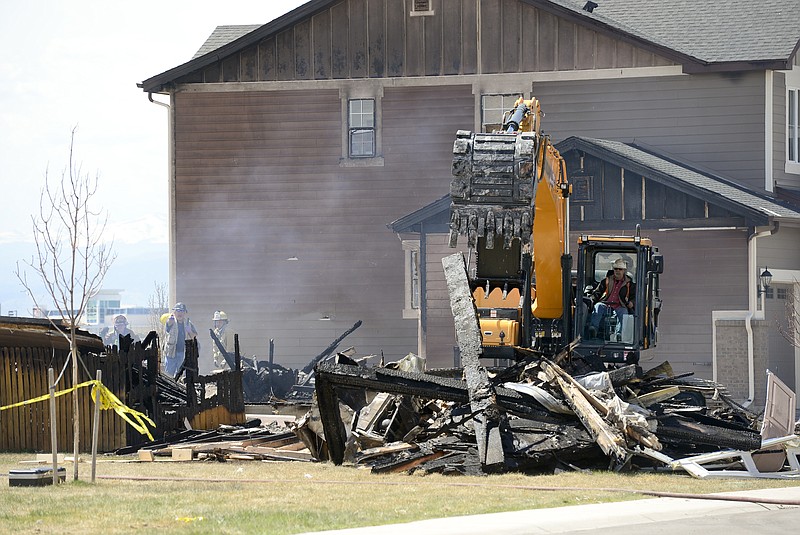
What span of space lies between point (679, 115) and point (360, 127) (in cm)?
791

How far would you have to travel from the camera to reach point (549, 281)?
62.2ft

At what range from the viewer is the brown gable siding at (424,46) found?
105 feet

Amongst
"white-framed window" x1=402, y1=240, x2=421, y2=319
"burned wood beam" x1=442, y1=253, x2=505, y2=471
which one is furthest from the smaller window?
"burned wood beam" x1=442, y1=253, x2=505, y2=471

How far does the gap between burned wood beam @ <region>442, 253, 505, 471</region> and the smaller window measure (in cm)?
1544

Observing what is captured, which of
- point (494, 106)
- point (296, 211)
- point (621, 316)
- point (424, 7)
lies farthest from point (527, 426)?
point (424, 7)

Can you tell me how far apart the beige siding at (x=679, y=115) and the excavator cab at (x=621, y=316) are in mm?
12718

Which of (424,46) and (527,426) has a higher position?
(424,46)

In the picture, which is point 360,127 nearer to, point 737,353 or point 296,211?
point 296,211

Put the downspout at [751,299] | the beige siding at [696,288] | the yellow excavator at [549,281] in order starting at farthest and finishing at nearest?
the beige siding at [696,288] → the downspout at [751,299] → the yellow excavator at [549,281]

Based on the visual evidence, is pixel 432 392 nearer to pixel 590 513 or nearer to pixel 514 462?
pixel 514 462

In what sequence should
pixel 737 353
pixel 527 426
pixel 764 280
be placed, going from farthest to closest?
pixel 737 353 → pixel 764 280 → pixel 527 426

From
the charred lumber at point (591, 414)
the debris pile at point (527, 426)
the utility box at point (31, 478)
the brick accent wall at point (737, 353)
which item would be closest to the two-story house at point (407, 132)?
the brick accent wall at point (737, 353)

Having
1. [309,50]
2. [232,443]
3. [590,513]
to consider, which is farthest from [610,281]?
[309,50]

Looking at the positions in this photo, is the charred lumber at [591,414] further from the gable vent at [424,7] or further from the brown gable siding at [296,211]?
the gable vent at [424,7]
